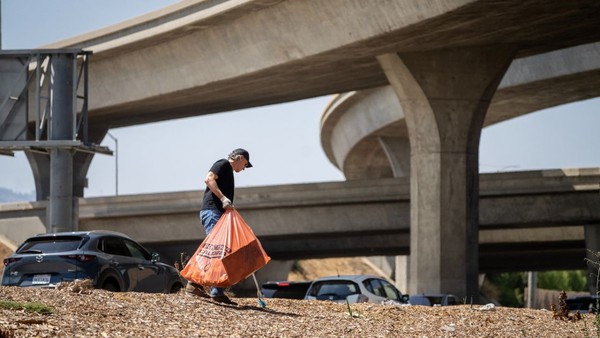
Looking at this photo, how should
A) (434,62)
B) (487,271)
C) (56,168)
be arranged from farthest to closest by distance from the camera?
(487,271)
(434,62)
(56,168)

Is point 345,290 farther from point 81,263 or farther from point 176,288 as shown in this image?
point 81,263

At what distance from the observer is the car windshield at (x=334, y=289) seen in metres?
27.3

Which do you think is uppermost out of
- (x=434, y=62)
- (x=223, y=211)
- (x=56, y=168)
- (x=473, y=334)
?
(x=434, y=62)

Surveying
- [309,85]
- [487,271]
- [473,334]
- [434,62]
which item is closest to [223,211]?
[473,334]

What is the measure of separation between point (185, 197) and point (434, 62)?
19.7 meters

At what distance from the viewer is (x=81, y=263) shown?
2083cm

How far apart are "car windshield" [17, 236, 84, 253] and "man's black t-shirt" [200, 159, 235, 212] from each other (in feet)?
16.2

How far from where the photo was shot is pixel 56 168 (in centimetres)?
3678

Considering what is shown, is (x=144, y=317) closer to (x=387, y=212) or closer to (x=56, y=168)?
→ (x=56, y=168)

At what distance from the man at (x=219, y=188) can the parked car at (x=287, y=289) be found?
1303 cm

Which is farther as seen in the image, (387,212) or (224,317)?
(387,212)

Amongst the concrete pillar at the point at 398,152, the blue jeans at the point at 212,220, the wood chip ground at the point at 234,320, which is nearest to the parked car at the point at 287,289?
the wood chip ground at the point at 234,320

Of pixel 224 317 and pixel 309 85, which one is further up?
pixel 309 85

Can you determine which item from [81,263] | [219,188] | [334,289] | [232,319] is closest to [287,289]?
[334,289]
